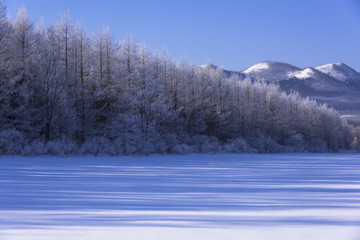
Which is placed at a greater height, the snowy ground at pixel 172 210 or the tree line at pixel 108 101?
the tree line at pixel 108 101

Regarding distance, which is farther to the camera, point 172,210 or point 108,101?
point 108,101

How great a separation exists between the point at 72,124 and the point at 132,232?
1929 cm

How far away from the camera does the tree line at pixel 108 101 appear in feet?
58.5

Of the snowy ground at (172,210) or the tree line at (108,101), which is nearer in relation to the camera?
the snowy ground at (172,210)

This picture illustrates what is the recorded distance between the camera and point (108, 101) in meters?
27.6

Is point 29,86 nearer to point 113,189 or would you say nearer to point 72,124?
point 72,124

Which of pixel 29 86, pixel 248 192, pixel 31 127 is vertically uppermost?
pixel 29 86

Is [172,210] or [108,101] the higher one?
[108,101]

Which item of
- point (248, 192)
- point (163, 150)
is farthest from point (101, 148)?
point (248, 192)

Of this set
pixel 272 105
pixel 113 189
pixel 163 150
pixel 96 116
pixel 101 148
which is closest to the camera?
pixel 113 189

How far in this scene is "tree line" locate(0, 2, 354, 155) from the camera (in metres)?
17.8

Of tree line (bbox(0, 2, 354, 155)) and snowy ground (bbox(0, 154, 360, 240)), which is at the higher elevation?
tree line (bbox(0, 2, 354, 155))

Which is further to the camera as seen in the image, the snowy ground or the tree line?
the tree line

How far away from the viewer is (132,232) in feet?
9.96
